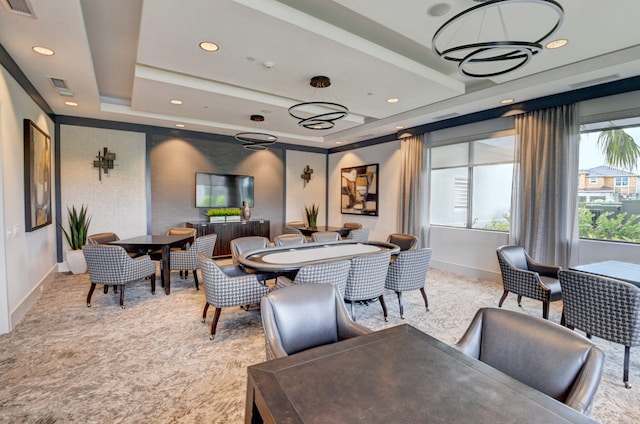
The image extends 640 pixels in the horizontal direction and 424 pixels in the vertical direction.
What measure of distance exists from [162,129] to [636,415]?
777 centimetres

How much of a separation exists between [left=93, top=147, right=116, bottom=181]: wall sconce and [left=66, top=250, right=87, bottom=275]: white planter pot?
58.0 inches

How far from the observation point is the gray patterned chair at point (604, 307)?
236cm

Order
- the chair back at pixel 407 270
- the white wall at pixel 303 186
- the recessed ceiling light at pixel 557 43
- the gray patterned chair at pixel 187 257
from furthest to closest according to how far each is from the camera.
→ the white wall at pixel 303 186, the gray patterned chair at pixel 187 257, the chair back at pixel 407 270, the recessed ceiling light at pixel 557 43

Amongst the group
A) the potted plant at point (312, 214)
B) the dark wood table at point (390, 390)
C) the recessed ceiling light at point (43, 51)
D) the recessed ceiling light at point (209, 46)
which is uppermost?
the recessed ceiling light at point (209, 46)

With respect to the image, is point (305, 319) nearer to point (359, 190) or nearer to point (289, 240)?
point (289, 240)

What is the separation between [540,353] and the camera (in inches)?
54.7

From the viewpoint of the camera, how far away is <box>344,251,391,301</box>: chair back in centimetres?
330

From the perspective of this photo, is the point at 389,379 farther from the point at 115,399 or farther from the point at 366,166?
the point at 366,166

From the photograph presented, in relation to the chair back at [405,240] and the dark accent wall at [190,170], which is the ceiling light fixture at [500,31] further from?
the dark accent wall at [190,170]

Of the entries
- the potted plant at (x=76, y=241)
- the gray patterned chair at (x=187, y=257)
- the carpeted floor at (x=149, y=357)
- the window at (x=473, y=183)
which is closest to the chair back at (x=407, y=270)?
the carpeted floor at (x=149, y=357)

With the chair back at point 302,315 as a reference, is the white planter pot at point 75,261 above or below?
below

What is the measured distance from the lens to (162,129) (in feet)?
21.6

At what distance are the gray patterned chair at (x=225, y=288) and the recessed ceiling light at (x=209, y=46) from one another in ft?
7.03

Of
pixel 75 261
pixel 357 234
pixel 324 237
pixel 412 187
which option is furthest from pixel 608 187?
pixel 75 261
